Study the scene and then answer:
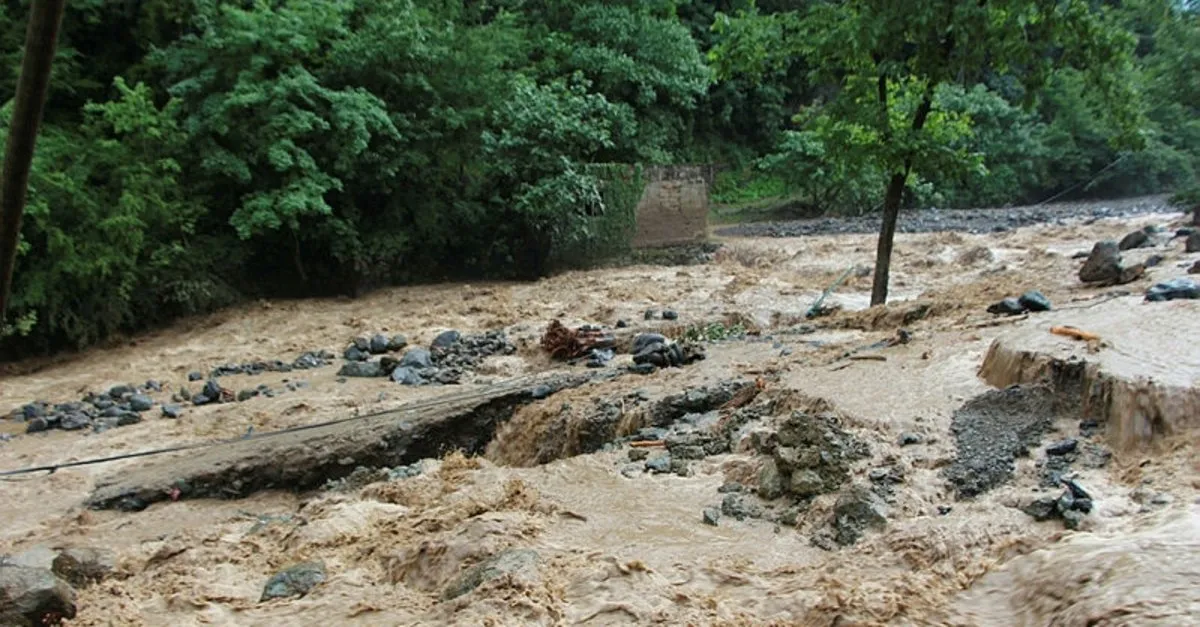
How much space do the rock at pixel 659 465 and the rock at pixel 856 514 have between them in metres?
1.35

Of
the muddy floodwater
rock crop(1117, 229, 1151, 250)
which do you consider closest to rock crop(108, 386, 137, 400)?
the muddy floodwater

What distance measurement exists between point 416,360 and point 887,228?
212 inches

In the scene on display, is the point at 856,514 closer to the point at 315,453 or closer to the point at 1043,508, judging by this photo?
the point at 1043,508

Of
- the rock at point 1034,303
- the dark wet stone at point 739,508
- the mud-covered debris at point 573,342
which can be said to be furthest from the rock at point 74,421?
the rock at point 1034,303

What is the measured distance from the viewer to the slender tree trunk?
1.51 meters

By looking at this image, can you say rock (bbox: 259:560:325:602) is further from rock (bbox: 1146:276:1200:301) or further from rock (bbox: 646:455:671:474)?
rock (bbox: 1146:276:1200:301)

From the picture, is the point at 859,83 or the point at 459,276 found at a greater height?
the point at 859,83

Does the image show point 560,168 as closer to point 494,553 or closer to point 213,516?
point 213,516

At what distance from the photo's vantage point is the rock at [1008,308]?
290 inches

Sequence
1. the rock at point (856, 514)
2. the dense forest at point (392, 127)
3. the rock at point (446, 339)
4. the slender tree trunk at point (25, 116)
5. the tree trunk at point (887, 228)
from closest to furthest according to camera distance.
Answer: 1. the slender tree trunk at point (25, 116)
2. the rock at point (856, 514)
3. the dense forest at point (392, 127)
4. the tree trunk at point (887, 228)
5. the rock at point (446, 339)

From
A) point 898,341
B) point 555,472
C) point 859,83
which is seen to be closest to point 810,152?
point 859,83

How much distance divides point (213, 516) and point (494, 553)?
2.82m

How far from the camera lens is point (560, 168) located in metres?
14.8

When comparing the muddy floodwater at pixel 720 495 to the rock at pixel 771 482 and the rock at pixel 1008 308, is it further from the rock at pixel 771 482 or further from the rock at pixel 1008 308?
the rock at pixel 1008 308
